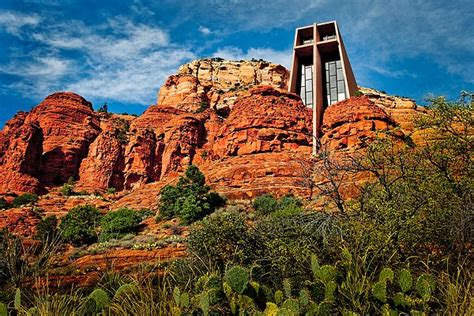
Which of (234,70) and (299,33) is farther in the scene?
(234,70)

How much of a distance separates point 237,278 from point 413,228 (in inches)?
175

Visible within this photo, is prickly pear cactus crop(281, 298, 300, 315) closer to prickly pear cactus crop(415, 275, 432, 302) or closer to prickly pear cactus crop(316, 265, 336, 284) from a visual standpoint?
prickly pear cactus crop(316, 265, 336, 284)

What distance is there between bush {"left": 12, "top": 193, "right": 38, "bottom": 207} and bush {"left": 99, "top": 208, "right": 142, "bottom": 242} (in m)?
13.4

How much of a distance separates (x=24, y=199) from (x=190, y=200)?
2139 centimetres

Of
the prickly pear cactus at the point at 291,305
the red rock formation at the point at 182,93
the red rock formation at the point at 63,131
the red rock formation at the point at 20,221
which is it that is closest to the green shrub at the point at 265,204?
the red rock formation at the point at 20,221

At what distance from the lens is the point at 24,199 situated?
4247 centimetres

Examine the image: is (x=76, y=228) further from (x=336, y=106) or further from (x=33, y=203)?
(x=336, y=106)

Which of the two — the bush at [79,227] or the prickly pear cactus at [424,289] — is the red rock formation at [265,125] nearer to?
the bush at [79,227]

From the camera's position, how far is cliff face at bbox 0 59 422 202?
37.7 metres

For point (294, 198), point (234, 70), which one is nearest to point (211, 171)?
point (294, 198)

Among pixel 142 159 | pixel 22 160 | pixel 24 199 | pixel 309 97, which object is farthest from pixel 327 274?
pixel 142 159

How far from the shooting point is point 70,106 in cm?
6006

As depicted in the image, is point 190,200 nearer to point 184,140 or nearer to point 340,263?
point 184,140

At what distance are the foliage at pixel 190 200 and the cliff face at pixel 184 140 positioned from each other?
1.87 metres
